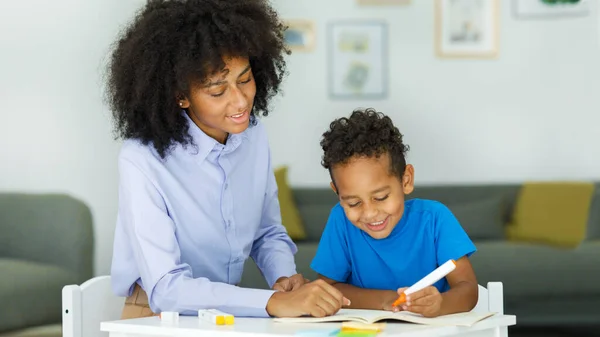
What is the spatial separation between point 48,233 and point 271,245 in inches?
97.8

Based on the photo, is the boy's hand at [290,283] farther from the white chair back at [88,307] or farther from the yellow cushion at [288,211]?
the yellow cushion at [288,211]

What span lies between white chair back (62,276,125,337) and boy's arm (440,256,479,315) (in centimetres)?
66

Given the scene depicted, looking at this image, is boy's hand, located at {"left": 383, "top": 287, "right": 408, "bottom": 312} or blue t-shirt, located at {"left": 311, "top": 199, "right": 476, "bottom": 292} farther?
blue t-shirt, located at {"left": 311, "top": 199, "right": 476, "bottom": 292}

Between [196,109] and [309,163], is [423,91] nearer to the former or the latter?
[309,163]

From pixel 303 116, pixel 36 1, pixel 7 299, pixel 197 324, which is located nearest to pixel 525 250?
pixel 303 116

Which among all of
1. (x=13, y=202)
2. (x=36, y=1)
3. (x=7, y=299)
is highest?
(x=36, y=1)

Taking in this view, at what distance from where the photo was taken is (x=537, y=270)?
407 cm

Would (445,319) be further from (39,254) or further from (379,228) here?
(39,254)

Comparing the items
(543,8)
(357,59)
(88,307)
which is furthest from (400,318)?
(543,8)

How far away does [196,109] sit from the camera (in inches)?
65.8

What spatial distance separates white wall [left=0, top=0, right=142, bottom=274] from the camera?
14.2 ft

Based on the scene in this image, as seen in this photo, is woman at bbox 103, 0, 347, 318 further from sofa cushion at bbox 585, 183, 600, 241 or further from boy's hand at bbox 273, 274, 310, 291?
sofa cushion at bbox 585, 183, 600, 241

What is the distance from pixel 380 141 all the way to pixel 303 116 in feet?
9.76

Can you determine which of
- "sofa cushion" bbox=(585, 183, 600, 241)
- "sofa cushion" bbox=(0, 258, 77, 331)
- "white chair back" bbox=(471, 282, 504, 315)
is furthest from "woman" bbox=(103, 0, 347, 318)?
"sofa cushion" bbox=(585, 183, 600, 241)
